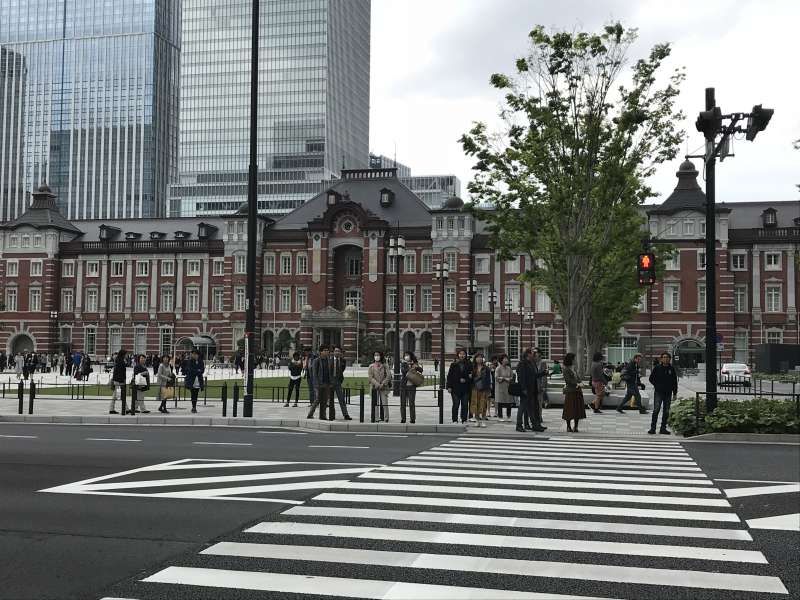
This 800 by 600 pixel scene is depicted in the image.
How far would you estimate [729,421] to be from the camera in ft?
51.5

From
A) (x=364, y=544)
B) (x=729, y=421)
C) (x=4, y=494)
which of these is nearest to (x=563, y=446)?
(x=729, y=421)

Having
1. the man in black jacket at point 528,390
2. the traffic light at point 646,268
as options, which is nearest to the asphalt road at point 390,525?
the man in black jacket at point 528,390

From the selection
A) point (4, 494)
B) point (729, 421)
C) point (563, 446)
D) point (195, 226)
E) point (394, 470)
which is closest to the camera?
point (4, 494)

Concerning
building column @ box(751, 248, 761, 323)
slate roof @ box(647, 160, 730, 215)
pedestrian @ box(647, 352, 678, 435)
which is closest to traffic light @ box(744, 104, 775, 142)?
pedestrian @ box(647, 352, 678, 435)

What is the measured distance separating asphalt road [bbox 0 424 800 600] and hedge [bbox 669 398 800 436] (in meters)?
2.86

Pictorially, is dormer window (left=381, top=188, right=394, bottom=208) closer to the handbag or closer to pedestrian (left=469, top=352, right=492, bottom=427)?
pedestrian (left=469, top=352, right=492, bottom=427)

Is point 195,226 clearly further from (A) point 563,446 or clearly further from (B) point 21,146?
(B) point 21,146

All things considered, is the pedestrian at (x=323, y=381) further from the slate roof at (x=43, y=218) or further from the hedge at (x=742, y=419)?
the slate roof at (x=43, y=218)

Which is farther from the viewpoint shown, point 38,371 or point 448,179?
point 448,179

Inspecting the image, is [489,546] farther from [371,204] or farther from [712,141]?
[371,204]

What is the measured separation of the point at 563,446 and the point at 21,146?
527 feet

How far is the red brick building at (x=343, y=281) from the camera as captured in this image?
204 feet

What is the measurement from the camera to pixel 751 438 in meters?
15.1

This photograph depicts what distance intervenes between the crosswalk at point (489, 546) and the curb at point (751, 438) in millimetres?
5590
